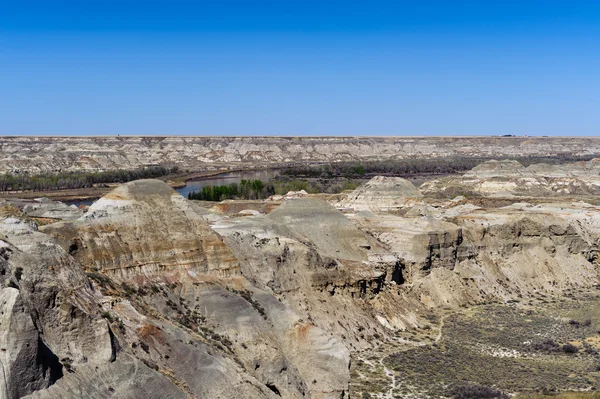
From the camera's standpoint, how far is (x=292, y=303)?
3500 cm

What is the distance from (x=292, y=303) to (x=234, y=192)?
7243 centimetres


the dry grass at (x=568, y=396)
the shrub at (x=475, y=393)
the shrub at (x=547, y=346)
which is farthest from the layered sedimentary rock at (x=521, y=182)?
the dry grass at (x=568, y=396)

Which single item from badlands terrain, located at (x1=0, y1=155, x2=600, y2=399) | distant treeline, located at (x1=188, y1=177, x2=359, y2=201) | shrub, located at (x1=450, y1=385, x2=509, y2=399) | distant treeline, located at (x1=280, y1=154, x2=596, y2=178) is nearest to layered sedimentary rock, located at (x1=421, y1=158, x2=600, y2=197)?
distant treeline, located at (x1=188, y1=177, x2=359, y2=201)

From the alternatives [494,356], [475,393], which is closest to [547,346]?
[494,356]

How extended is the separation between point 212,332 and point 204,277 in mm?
5023

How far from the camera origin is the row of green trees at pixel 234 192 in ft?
334

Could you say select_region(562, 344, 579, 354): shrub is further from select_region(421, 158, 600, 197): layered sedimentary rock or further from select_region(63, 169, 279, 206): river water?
select_region(63, 169, 279, 206): river water

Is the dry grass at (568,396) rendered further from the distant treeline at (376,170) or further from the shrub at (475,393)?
the distant treeline at (376,170)

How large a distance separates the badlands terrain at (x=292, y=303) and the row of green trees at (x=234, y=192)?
151 feet

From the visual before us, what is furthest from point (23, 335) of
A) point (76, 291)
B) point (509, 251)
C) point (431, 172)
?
point (431, 172)

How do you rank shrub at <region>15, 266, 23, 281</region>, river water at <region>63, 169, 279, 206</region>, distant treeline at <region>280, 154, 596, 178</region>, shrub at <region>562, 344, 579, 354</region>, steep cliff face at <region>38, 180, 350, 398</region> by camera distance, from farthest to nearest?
distant treeline at <region>280, 154, 596, 178</region> < river water at <region>63, 169, 279, 206</region> < shrub at <region>562, 344, 579, 354</region> < steep cliff face at <region>38, 180, 350, 398</region> < shrub at <region>15, 266, 23, 281</region>

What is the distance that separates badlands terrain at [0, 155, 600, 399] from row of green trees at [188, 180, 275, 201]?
4614cm

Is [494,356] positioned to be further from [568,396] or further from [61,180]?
[61,180]

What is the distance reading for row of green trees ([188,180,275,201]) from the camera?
101875 mm
